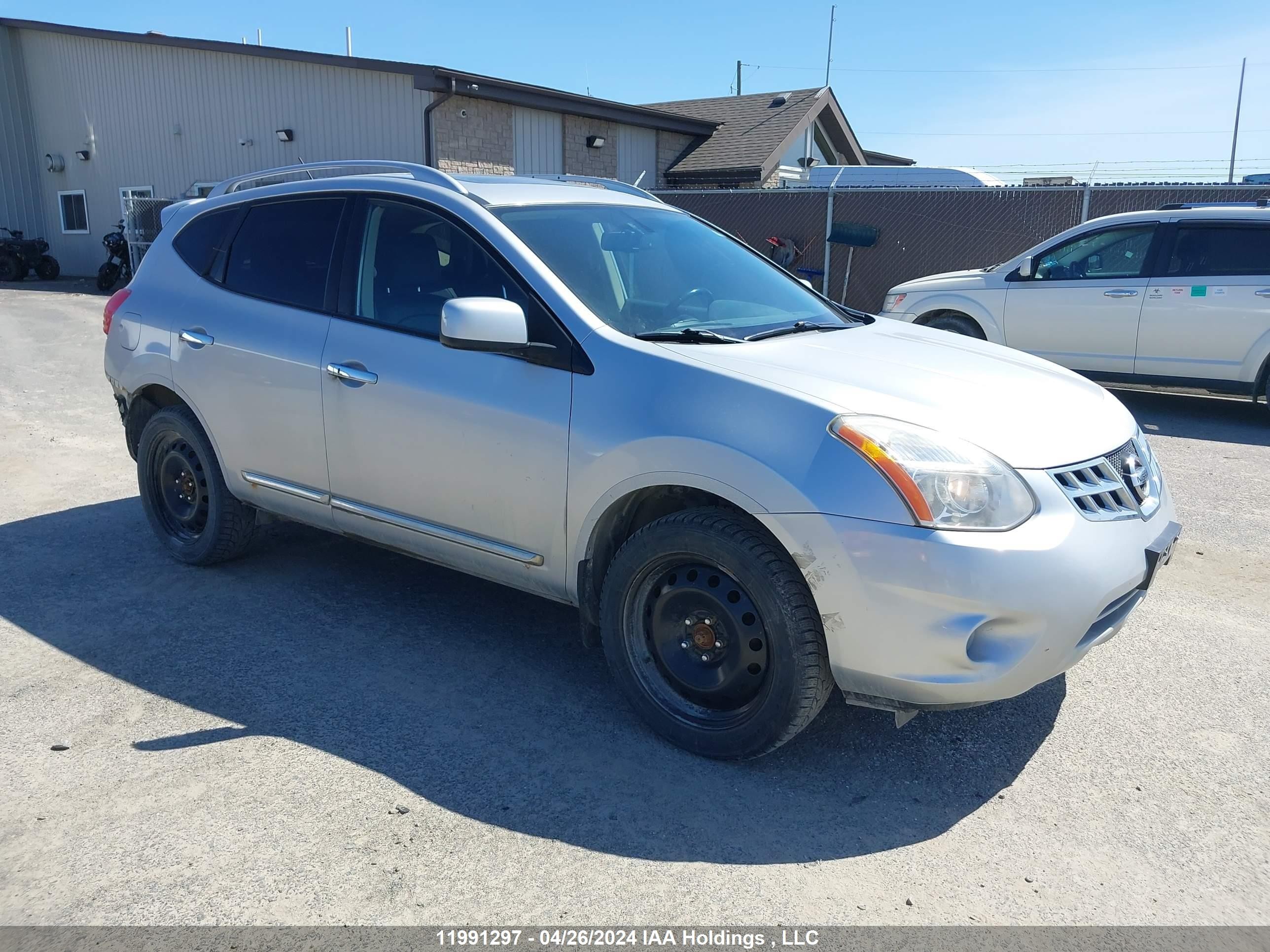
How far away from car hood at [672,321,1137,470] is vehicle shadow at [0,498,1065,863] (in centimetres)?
108

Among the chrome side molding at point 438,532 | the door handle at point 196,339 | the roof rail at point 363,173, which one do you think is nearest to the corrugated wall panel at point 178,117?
the roof rail at point 363,173

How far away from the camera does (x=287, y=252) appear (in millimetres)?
4621

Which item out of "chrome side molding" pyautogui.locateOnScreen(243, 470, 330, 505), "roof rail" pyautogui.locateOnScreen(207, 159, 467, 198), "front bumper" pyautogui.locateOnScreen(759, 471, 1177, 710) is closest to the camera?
"front bumper" pyautogui.locateOnScreen(759, 471, 1177, 710)

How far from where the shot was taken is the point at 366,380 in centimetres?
407

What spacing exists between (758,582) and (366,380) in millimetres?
1907

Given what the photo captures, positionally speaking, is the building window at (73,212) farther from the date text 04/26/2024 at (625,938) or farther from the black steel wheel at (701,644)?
the date text 04/26/2024 at (625,938)

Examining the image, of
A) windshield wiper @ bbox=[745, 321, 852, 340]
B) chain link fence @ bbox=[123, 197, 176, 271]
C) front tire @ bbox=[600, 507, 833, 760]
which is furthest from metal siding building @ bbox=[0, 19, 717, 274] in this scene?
front tire @ bbox=[600, 507, 833, 760]

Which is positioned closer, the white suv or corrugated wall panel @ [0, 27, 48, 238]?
the white suv

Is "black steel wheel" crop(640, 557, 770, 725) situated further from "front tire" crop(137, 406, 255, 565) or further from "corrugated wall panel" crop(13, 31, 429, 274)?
"corrugated wall panel" crop(13, 31, 429, 274)

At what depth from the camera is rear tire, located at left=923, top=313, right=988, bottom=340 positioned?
10398 mm

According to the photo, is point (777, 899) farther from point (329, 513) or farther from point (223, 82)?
point (223, 82)

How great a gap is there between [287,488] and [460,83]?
15.2m

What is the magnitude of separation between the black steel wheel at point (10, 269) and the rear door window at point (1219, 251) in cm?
2639

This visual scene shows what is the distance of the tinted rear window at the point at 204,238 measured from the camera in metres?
4.99
